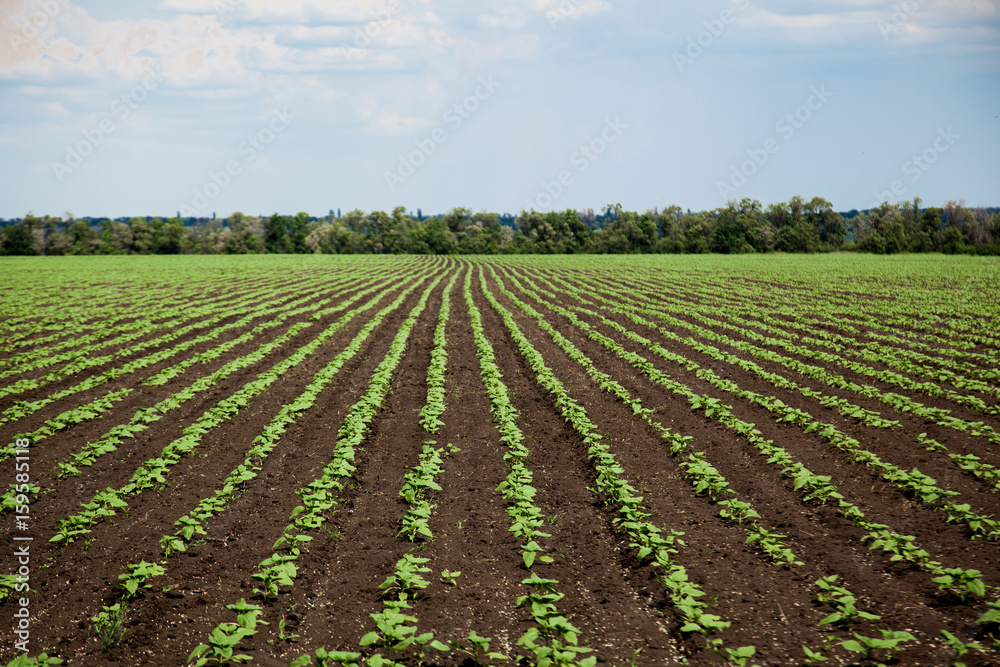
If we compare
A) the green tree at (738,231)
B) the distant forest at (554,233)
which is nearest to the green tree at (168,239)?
the distant forest at (554,233)

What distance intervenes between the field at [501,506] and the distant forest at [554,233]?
9545 cm

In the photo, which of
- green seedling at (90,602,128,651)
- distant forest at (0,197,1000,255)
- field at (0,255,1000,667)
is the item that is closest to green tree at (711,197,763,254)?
distant forest at (0,197,1000,255)

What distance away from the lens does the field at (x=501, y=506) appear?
195 inches

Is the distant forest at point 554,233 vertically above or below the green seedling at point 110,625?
above

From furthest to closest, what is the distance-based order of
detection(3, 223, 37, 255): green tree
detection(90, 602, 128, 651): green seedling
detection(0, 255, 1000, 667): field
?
1. detection(3, 223, 37, 255): green tree
2. detection(0, 255, 1000, 667): field
3. detection(90, 602, 128, 651): green seedling

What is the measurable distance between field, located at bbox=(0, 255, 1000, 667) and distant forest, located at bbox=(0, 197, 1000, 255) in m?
95.4

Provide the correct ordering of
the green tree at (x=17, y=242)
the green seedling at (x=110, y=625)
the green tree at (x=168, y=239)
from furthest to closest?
1. the green tree at (x=168, y=239)
2. the green tree at (x=17, y=242)
3. the green seedling at (x=110, y=625)

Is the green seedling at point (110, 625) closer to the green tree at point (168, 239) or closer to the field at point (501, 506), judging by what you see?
the field at point (501, 506)

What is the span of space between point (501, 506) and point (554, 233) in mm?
109984

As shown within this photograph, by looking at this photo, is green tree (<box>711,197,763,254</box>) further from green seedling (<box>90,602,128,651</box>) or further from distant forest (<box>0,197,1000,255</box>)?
green seedling (<box>90,602,128,651</box>)

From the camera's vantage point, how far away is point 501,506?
730 centimetres

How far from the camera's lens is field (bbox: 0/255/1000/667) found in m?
4.95

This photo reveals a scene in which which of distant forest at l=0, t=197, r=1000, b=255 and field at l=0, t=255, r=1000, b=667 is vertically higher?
distant forest at l=0, t=197, r=1000, b=255

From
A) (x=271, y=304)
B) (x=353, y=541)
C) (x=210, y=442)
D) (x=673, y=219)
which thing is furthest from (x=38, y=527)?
(x=673, y=219)
